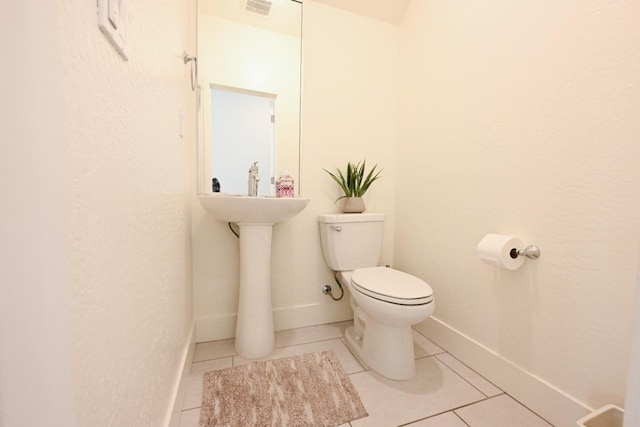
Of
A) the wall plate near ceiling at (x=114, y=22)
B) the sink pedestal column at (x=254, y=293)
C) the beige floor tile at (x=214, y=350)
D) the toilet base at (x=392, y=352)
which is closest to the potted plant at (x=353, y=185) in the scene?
the sink pedestal column at (x=254, y=293)

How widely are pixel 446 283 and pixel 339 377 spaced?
756mm

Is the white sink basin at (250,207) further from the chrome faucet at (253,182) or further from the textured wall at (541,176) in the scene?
the textured wall at (541,176)

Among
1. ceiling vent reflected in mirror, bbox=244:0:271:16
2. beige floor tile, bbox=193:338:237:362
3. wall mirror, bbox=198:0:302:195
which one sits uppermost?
ceiling vent reflected in mirror, bbox=244:0:271:16

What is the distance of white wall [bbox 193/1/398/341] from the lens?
157 centimetres

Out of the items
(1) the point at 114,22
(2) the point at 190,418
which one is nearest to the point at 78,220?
(1) the point at 114,22

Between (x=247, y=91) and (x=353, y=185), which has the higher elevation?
(x=247, y=91)

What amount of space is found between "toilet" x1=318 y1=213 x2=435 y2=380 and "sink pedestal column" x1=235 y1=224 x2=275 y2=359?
410 mm

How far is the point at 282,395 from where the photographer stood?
44.3 inches

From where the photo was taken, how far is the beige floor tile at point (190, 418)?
3.24 feet

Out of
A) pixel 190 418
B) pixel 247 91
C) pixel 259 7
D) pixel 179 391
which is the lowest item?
pixel 190 418

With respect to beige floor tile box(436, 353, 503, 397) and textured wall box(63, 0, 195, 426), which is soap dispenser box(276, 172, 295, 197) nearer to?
textured wall box(63, 0, 195, 426)

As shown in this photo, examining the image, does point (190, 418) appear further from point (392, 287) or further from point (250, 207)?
point (392, 287)

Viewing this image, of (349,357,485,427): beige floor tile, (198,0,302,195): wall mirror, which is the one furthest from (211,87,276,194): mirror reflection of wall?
(349,357,485,427): beige floor tile

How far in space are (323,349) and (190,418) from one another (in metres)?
0.69
